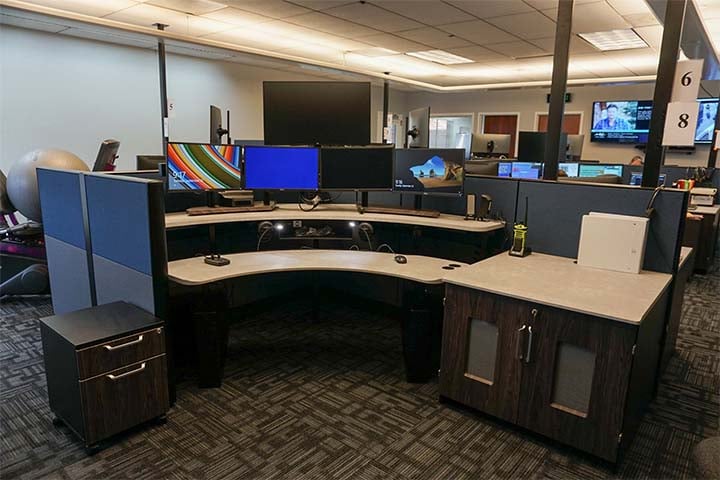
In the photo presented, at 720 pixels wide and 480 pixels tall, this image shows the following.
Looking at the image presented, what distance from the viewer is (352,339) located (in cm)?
313

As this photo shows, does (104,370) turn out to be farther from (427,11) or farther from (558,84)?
(427,11)

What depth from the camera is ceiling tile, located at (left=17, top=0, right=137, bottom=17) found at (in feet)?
15.1

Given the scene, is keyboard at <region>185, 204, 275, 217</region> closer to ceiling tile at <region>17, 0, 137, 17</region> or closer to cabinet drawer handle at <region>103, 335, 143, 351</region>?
cabinet drawer handle at <region>103, 335, 143, 351</region>

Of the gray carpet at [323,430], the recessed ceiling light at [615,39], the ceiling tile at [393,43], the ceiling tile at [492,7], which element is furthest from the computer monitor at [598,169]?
the gray carpet at [323,430]

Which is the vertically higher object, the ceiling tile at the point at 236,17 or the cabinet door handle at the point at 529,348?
the ceiling tile at the point at 236,17

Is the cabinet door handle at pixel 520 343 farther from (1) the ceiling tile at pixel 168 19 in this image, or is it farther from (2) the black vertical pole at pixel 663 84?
(1) the ceiling tile at pixel 168 19

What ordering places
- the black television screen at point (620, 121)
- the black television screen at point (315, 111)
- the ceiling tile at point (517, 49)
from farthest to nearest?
the black television screen at point (620, 121), the ceiling tile at point (517, 49), the black television screen at point (315, 111)

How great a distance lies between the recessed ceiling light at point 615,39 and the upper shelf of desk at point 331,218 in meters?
3.69

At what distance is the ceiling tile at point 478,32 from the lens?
496 centimetres

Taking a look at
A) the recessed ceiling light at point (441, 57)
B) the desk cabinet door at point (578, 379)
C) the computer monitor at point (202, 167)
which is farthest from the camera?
the recessed ceiling light at point (441, 57)

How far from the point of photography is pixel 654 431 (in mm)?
2164

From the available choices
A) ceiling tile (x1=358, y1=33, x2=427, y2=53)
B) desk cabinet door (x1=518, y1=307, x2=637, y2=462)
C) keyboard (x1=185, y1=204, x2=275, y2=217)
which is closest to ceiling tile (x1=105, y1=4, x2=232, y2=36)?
ceiling tile (x1=358, y1=33, x2=427, y2=53)

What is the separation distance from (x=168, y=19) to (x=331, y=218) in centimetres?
374

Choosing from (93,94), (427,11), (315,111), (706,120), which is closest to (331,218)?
(315,111)
